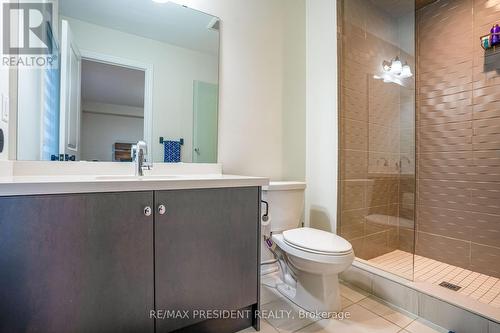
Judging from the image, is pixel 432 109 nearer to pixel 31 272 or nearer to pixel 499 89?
pixel 499 89

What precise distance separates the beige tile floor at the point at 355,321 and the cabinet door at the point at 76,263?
68 cm

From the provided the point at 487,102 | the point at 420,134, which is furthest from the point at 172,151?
the point at 487,102

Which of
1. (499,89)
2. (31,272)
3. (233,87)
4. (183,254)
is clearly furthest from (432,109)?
(31,272)

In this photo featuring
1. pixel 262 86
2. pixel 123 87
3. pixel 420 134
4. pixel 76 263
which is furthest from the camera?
pixel 420 134

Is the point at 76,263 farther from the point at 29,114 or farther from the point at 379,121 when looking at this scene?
the point at 379,121

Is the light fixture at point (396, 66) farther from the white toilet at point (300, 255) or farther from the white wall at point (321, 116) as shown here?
the white toilet at point (300, 255)

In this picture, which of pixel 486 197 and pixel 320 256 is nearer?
pixel 320 256

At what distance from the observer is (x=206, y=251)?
1.10 metres

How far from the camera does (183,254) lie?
1047 mm

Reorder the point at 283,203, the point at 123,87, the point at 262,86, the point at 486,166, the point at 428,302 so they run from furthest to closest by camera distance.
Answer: the point at 262,86 < the point at 486,166 < the point at 283,203 < the point at 123,87 < the point at 428,302

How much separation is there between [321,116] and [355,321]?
1.45 m

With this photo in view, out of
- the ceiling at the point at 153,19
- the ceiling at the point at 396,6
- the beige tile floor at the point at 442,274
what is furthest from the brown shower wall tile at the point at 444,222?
the ceiling at the point at 153,19

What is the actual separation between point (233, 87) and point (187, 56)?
380mm

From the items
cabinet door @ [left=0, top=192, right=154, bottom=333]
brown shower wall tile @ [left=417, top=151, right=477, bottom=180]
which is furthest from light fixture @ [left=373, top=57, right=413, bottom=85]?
cabinet door @ [left=0, top=192, right=154, bottom=333]
